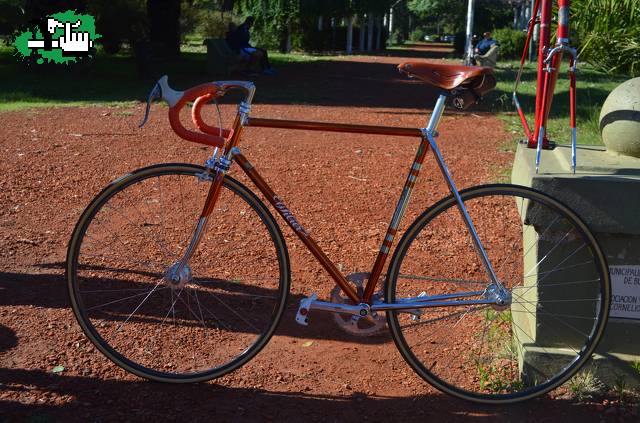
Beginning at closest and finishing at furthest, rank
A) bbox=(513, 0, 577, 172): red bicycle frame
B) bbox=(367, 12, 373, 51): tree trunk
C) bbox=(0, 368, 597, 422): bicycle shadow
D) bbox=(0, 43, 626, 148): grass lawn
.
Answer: bbox=(0, 368, 597, 422): bicycle shadow
bbox=(513, 0, 577, 172): red bicycle frame
bbox=(0, 43, 626, 148): grass lawn
bbox=(367, 12, 373, 51): tree trunk

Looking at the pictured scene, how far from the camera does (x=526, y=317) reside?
367cm

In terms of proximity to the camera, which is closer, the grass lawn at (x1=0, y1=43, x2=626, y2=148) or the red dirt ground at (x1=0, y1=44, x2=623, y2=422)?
the red dirt ground at (x1=0, y1=44, x2=623, y2=422)

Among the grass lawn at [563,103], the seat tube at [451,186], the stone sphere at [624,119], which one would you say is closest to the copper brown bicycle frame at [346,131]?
the seat tube at [451,186]

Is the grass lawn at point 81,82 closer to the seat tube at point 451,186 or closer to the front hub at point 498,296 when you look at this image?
the seat tube at point 451,186

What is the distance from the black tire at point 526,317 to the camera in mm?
3293

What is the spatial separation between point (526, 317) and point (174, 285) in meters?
1.59

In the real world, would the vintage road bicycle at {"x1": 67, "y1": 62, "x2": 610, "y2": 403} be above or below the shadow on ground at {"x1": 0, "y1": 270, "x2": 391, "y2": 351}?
above

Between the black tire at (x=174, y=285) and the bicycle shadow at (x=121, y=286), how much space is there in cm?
2

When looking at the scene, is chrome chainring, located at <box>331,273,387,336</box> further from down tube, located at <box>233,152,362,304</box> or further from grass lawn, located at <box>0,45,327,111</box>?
grass lawn, located at <box>0,45,327,111</box>

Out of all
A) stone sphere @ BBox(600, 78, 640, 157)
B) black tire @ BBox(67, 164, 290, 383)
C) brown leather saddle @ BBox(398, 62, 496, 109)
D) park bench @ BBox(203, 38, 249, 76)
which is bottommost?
black tire @ BBox(67, 164, 290, 383)

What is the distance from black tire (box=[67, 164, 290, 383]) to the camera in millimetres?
3404

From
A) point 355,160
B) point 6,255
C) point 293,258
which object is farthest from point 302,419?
point 355,160

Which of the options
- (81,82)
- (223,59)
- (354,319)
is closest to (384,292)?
(354,319)

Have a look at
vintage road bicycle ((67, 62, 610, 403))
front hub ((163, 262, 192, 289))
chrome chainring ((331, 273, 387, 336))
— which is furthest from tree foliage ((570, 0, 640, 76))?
front hub ((163, 262, 192, 289))
